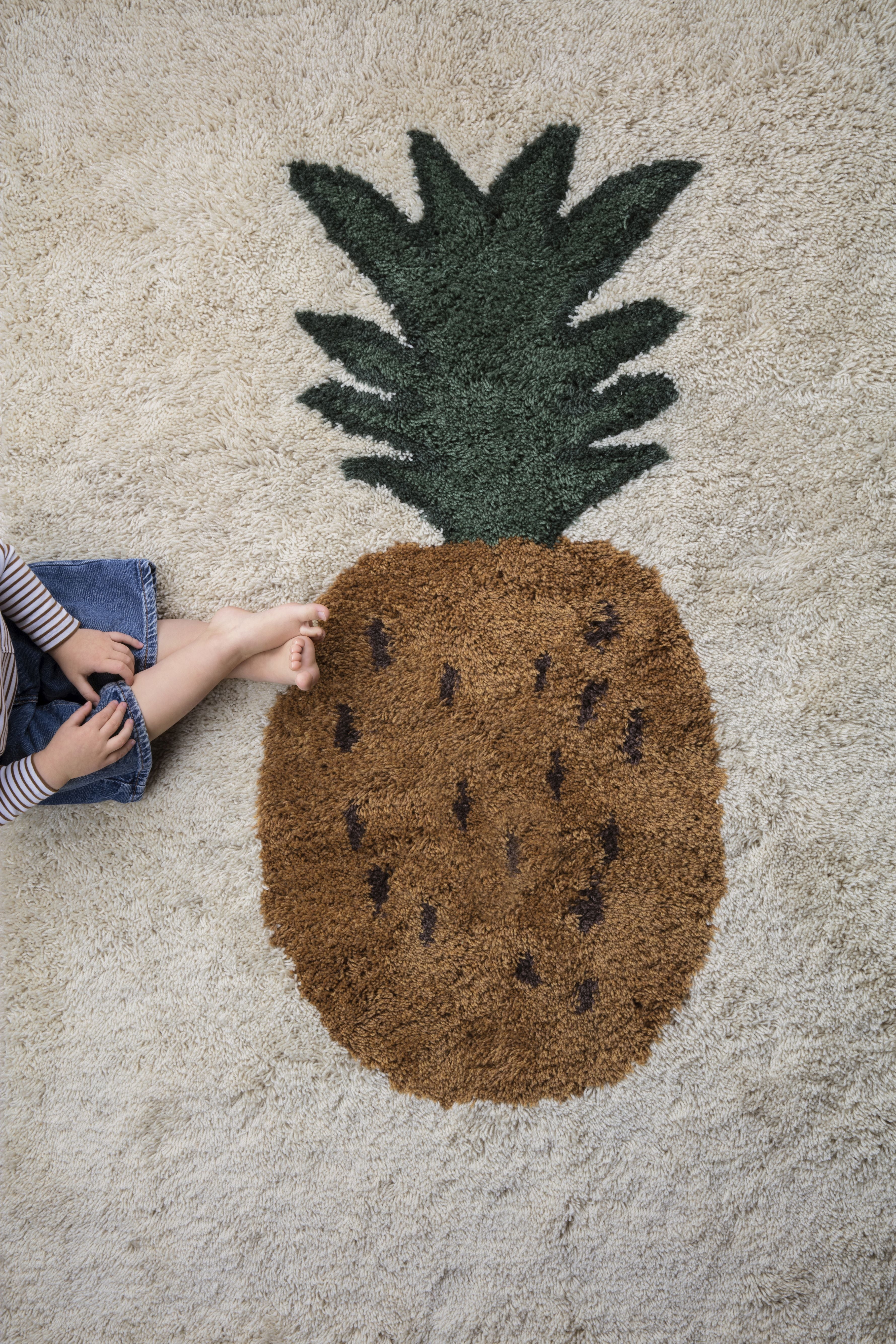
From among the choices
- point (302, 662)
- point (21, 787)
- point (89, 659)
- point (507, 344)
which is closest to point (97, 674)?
point (89, 659)

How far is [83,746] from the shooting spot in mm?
725

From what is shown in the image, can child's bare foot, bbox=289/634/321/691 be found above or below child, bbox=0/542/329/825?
below

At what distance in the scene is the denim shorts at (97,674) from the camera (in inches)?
30.3

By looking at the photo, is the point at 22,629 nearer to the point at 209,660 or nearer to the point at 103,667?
the point at 103,667

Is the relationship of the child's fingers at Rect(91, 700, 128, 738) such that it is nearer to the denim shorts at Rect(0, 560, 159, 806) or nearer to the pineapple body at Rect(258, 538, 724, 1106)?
the denim shorts at Rect(0, 560, 159, 806)

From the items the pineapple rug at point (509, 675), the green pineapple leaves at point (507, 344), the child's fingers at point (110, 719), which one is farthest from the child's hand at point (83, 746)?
the green pineapple leaves at point (507, 344)

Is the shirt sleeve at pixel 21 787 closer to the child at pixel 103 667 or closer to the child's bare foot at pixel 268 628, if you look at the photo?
the child at pixel 103 667

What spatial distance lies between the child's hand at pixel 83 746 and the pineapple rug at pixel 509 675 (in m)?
0.13

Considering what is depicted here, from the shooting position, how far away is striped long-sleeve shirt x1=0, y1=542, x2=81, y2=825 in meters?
0.73

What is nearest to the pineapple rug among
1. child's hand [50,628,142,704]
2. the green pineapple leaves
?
the green pineapple leaves

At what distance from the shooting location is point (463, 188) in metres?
0.79

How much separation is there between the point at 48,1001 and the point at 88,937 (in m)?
0.09

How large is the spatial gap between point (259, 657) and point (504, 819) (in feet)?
1.08

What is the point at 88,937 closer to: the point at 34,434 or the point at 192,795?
the point at 192,795
